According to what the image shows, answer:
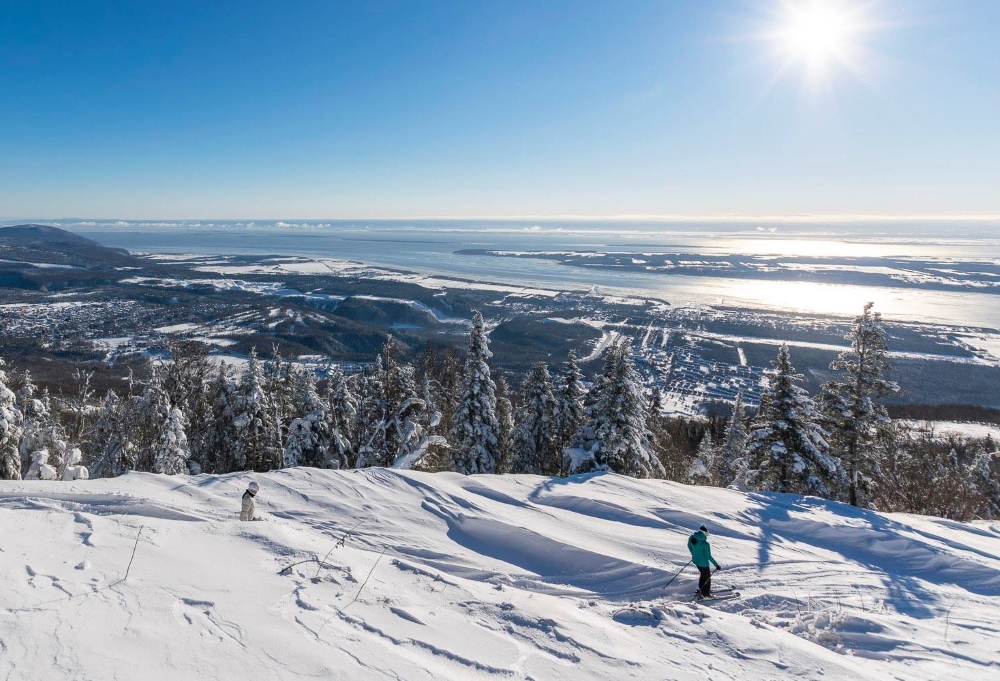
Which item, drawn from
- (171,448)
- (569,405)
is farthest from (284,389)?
(569,405)

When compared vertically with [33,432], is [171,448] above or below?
above

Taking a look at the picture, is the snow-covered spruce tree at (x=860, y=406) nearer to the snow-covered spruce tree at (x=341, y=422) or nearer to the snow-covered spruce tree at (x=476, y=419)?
the snow-covered spruce tree at (x=476, y=419)

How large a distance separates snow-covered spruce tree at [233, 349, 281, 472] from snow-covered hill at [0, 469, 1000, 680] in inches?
510

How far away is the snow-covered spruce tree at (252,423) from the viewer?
73.9ft

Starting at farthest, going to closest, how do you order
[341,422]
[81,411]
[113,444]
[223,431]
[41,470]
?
[341,422]
[81,411]
[223,431]
[113,444]
[41,470]

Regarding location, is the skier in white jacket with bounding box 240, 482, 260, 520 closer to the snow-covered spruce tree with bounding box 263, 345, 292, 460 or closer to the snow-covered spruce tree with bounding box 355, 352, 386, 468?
the snow-covered spruce tree with bounding box 355, 352, 386, 468

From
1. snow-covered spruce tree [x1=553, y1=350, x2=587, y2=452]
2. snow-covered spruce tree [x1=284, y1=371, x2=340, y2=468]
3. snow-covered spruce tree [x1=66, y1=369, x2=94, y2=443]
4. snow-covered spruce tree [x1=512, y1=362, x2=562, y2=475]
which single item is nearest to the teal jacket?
snow-covered spruce tree [x1=553, y1=350, x2=587, y2=452]

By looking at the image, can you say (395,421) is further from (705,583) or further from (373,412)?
(705,583)

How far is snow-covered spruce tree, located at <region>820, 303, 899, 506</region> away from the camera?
719 inches

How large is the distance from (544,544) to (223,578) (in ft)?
16.3

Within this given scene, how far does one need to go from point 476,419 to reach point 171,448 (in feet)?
39.0

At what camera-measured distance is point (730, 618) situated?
6.12 m

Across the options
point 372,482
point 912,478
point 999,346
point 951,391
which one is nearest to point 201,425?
point 372,482

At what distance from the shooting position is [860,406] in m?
18.4
